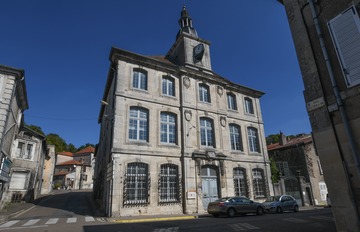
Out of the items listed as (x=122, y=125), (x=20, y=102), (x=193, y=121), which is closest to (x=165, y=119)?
(x=193, y=121)

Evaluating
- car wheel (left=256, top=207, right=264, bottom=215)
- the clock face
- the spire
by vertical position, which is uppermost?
the spire

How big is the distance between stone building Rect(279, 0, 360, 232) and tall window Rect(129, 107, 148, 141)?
11.3 metres

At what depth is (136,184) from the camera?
13.9 m

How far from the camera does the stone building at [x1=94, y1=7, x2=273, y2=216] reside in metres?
14.0

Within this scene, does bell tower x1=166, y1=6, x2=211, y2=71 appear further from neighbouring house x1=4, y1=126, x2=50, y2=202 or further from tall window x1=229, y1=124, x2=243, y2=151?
neighbouring house x1=4, y1=126, x2=50, y2=202

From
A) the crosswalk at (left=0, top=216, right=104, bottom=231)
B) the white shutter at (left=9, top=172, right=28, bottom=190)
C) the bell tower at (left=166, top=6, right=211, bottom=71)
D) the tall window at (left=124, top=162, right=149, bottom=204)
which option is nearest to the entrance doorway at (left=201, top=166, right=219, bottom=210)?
the tall window at (left=124, top=162, right=149, bottom=204)

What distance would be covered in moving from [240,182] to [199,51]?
11.4 m

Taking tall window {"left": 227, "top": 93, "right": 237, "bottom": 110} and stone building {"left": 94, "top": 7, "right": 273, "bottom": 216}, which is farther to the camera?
tall window {"left": 227, "top": 93, "right": 237, "bottom": 110}

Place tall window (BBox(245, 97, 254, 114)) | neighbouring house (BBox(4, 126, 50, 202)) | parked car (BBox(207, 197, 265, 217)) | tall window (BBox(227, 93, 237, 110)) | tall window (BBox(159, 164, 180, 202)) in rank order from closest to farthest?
parked car (BBox(207, 197, 265, 217)) < tall window (BBox(159, 164, 180, 202)) < neighbouring house (BBox(4, 126, 50, 202)) < tall window (BBox(227, 93, 237, 110)) < tall window (BBox(245, 97, 254, 114))

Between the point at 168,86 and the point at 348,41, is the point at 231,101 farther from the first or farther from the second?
the point at 348,41

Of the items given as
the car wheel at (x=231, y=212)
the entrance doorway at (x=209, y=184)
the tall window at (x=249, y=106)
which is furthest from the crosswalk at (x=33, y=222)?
the tall window at (x=249, y=106)

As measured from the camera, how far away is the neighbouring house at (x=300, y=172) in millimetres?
21891

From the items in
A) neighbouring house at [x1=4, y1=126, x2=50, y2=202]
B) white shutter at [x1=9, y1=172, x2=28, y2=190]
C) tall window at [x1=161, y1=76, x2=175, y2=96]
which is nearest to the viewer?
tall window at [x1=161, y1=76, x2=175, y2=96]

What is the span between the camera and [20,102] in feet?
56.2
